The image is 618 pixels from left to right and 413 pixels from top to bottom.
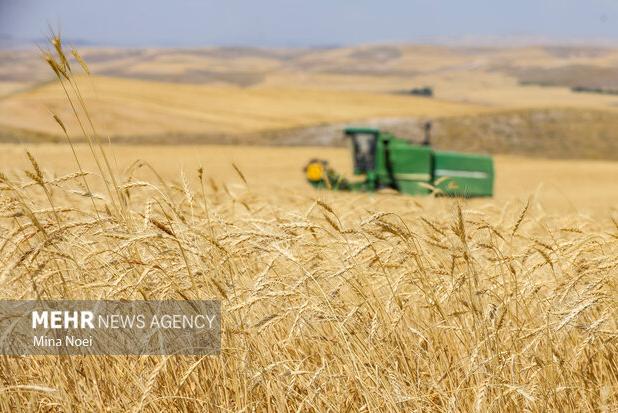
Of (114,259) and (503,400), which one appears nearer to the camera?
(503,400)

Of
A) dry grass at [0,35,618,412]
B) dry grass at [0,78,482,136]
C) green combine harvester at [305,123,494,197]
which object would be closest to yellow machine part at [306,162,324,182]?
green combine harvester at [305,123,494,197]

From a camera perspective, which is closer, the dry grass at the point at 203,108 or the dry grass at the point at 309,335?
the dry grass at the point at 309,335

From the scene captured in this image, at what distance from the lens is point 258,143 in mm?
36312

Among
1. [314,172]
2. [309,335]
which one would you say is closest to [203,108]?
[314,172]

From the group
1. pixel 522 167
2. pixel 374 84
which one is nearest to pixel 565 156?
pixel 522 167

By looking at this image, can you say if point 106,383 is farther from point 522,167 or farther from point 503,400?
point 522,167

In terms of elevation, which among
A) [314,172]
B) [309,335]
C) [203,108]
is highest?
[309,335]

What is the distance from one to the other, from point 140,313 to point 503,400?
1.21 m

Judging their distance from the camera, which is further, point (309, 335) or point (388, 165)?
point (388, 165)

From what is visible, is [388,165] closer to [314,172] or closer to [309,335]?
[314,172]

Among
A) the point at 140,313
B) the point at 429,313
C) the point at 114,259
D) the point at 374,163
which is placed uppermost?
the point at 114,259

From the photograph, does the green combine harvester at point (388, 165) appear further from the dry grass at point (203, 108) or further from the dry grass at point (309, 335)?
the dry grass at point (203, 108)

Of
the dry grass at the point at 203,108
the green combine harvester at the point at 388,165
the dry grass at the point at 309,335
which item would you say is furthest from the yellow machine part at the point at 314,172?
the dry grass at the point at 203,108

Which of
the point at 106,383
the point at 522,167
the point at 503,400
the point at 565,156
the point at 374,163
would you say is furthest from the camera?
the point at 565,156
